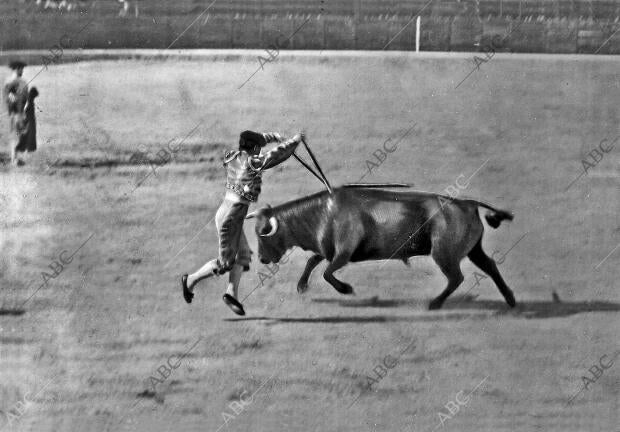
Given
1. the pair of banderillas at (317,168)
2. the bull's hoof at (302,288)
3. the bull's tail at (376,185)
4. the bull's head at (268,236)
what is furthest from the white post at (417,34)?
the bull's hoof at (302,288)

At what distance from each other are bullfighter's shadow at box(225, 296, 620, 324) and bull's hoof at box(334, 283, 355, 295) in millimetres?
85

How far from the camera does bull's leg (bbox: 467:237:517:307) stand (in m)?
12.7

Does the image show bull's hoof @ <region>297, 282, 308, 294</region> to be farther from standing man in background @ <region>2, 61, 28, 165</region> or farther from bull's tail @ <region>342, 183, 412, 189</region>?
standing man in background @ <region>2, 61, 28, 165</region>

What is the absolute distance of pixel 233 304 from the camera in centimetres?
1268

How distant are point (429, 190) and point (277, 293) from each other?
196 cm

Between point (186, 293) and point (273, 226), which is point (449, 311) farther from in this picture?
point (186, 293)

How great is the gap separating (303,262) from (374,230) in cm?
86

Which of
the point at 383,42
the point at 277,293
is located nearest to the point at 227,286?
the point at 277,293

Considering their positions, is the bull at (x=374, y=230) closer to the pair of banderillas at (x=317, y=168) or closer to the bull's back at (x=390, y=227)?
the bull's back at (x=390, y=227)

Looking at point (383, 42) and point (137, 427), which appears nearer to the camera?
point (137, 427)

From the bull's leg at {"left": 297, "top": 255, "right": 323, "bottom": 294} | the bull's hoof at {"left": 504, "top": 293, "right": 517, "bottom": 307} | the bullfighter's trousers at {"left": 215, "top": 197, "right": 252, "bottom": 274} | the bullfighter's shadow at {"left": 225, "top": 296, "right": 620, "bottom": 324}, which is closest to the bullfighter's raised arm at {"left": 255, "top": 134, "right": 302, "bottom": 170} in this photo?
the bullfighter's trousers at {"left": 215, "top": 197, "right": 252, "bottom": 274}

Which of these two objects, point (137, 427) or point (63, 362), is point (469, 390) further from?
point (63, 362)

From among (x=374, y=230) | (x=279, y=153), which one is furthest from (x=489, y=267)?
(x=279, y=153)

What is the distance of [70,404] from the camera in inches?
496
